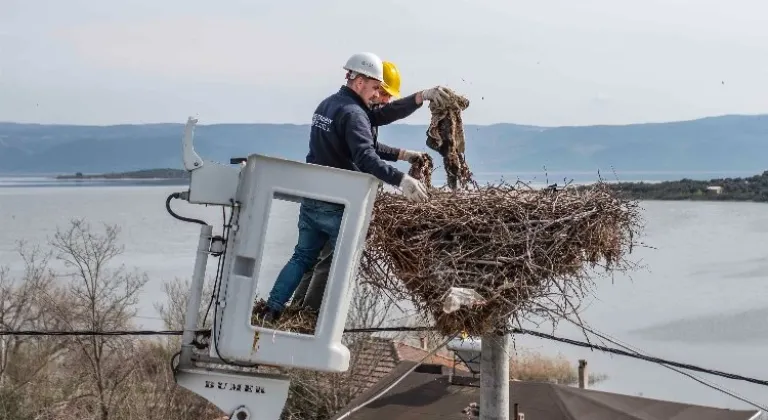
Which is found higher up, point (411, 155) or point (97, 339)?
point (411, 155)

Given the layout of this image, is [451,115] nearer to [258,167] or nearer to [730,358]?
[258,167]

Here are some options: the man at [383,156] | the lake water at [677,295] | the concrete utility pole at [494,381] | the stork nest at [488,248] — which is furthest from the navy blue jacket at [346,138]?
the lake water at [677,295]

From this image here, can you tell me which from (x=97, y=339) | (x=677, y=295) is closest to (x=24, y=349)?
(x=97, y=339)

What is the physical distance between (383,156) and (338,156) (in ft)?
5.04

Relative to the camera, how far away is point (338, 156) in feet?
21.4

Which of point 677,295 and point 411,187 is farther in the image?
point 677,295

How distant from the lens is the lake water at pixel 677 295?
39.0 meters

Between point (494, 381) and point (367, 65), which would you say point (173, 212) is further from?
point (494, 381)

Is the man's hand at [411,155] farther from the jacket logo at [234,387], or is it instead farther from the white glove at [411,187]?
the jacket logo at [234,387]

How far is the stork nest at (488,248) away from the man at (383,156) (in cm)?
41

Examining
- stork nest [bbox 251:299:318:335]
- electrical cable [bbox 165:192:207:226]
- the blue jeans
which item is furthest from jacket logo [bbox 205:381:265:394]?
electrical cable [bbox 165:192:207:226]

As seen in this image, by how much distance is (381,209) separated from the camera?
7.29 meters

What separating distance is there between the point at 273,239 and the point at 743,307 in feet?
143

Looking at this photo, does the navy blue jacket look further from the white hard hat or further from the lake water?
the lake water
